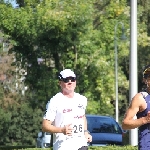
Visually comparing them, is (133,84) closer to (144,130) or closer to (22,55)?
(144,130)

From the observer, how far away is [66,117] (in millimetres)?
8547

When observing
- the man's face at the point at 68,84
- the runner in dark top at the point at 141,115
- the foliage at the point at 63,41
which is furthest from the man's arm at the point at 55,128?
the foliage at the point at 63,41

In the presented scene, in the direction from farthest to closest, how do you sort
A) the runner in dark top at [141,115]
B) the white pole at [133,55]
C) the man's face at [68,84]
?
the white pole at [133,55], the man's face at [68,84], the runner in dark top at [141,115]

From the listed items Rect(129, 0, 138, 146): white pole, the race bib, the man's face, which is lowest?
the race bib

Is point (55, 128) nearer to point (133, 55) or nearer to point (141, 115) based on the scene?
point (141, 115)

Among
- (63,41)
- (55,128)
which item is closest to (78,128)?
(55,128)

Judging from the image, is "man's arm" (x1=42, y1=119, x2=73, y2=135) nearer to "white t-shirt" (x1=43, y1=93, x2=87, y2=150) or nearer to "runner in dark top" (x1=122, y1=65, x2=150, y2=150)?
"white t-shirt" (x1=43, y1=93, x2=87, y2=150)

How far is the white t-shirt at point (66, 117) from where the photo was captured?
28.0ft

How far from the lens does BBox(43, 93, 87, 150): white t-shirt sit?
8.55 meters

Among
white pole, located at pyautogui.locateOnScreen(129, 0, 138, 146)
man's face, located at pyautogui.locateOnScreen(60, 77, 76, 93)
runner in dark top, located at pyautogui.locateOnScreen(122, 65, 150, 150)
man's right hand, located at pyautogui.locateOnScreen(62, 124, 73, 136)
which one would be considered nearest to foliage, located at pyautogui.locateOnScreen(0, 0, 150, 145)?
white pole, located at pyautogui.locateOnScreen(129, 0, 138, 146)

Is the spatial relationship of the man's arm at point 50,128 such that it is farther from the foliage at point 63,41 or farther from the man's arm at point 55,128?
the foliage at point 63,41

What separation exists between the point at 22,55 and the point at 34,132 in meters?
7.59

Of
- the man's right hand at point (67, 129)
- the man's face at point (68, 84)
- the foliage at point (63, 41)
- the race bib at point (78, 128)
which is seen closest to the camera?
the man's right hand at point (67, 129)

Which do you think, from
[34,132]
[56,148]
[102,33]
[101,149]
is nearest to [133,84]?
[101,149]
